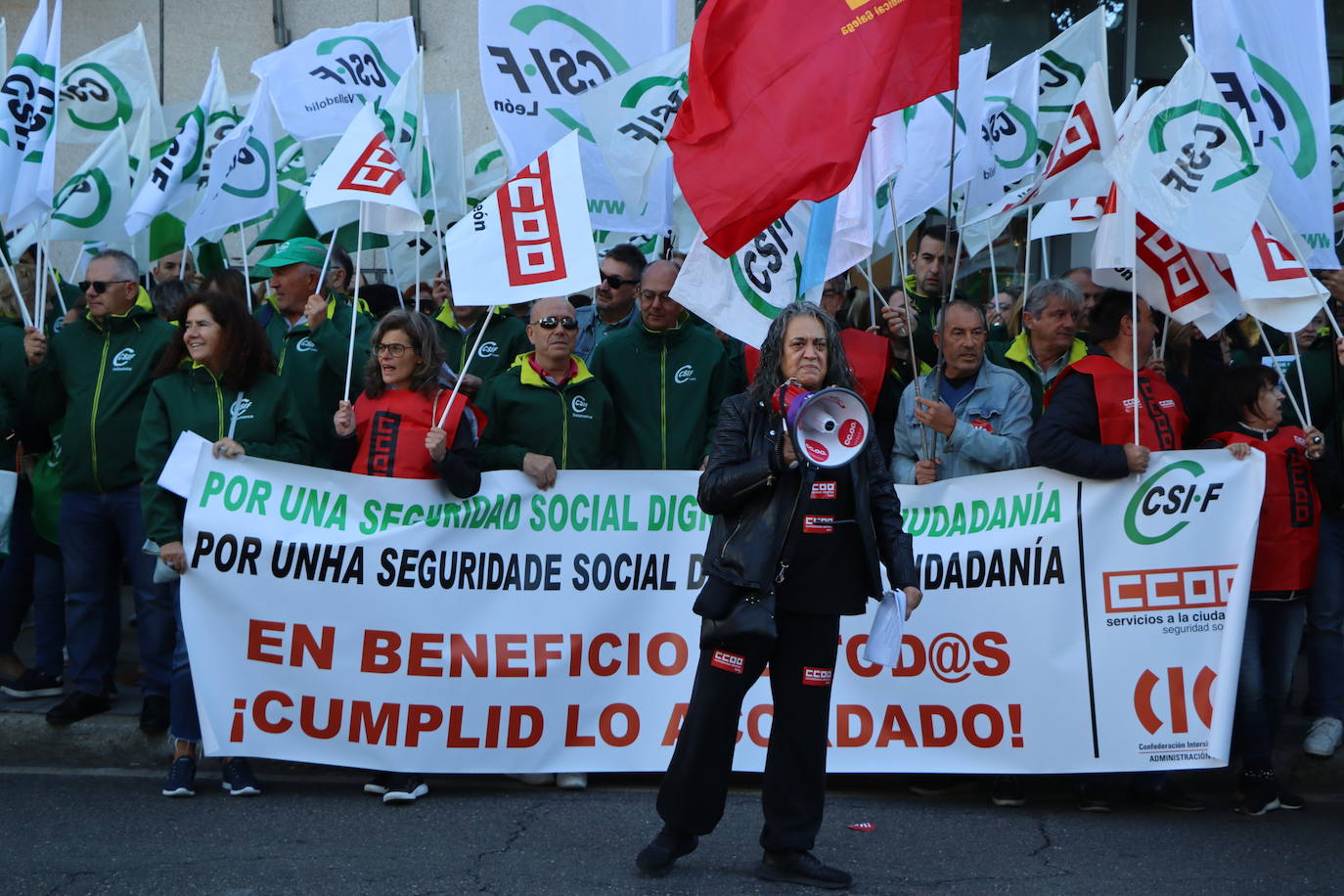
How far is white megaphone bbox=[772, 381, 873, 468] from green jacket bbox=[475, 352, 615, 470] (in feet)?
6.22

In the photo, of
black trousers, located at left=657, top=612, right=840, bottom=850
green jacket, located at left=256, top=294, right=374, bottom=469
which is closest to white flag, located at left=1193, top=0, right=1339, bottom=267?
black trousers, located at left=657, top=612, right=840, bottom=850

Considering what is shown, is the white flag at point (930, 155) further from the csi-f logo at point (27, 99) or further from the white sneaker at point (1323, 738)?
the csi-f logo at point (27, 99)

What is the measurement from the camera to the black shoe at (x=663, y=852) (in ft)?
16.3

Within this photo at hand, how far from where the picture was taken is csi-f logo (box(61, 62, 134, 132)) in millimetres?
9391

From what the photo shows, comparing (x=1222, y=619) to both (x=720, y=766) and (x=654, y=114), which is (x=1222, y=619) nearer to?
(x=720, y=766)

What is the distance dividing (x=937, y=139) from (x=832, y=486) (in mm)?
3586

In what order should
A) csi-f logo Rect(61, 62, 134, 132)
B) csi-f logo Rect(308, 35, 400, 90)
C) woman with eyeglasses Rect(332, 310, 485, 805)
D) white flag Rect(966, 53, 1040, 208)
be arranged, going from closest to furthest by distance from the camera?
woman with eyeglasses Rect(332, 310, 485, 805)
white flag Rect(966, 53, 1040, 208)
csi-f logo Rect(308, 35, 400, 90)
csi-f logo Rect(61, 62, 134, 132)

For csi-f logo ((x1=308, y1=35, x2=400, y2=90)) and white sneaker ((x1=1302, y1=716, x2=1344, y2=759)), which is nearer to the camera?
white sneaker ((x1=1302, y1=716, x2=1344, y2=759))

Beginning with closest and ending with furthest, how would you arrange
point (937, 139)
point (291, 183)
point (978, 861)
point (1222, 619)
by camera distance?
point (978, 861)
point (1222, 619)
point (937, 139)
point (291, 183)

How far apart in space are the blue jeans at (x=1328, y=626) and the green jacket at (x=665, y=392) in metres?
2.58

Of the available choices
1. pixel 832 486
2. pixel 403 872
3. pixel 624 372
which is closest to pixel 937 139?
pixel 624 372

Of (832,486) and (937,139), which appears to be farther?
(937,139)

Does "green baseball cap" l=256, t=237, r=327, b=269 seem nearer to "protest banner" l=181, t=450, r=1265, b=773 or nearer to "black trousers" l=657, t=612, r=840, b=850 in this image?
"protest banner" l=181, t=450, r=1265, b=773

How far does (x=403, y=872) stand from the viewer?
503 centimetres
